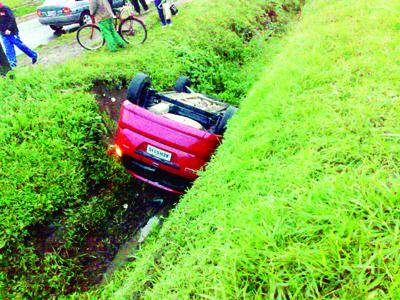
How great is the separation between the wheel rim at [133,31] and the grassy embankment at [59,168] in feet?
2.94

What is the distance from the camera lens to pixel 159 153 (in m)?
4.03

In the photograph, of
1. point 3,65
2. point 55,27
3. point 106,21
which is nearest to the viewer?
point 3,65

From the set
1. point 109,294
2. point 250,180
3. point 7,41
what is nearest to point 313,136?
point 250,180

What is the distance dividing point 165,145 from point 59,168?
1694 mm

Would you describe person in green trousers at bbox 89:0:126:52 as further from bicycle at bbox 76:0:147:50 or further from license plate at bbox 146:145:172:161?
license plate at bbox 146:145:172:161

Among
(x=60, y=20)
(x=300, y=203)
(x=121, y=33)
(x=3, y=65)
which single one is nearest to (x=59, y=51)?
(x=121, y=33)

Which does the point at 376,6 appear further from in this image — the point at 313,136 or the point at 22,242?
the point at 22,242

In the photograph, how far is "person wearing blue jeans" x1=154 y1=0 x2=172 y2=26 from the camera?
9188 millimetres

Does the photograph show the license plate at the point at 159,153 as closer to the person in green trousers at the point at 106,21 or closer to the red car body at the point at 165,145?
the red car body at the point at 165,145

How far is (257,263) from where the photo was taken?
1783 mm

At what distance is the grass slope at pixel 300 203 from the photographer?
165 cm

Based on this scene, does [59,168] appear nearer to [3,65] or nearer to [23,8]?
[3,65]

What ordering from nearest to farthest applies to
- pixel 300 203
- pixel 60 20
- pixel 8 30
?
pixel 300 203 < pixel 8 30 < pixel 60 20

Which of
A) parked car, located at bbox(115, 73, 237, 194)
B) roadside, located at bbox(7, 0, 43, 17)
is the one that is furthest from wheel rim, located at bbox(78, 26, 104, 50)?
roadside, located at bbox(7, 0, 43, 17)
